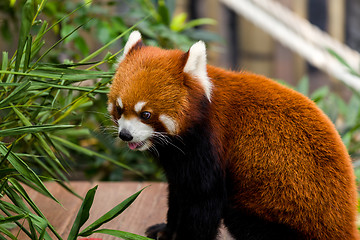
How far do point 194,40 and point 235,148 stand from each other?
2020 millimetres

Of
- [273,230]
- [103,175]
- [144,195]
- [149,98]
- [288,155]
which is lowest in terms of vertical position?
[103,175]

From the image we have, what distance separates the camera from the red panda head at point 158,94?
5.05 feet

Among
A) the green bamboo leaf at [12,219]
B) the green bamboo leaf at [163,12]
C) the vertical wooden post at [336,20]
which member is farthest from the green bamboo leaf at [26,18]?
the vertical wooden post at [336,20]

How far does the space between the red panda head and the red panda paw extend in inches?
15.9

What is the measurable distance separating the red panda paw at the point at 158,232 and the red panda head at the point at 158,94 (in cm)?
40

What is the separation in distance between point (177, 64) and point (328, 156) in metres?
0.54

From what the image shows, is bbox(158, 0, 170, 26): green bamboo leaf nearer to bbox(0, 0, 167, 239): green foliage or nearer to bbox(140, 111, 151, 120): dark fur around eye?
bbox(0, 0, 167, 239): green foliage

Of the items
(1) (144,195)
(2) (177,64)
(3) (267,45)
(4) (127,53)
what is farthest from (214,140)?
(3) (267,45)

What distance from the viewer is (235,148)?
1.62m

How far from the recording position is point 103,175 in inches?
135

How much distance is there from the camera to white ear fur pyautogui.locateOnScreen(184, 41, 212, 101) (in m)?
1.58

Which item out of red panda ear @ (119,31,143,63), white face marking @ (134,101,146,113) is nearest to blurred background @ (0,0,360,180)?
red panda ear @ (119,31,143,63)

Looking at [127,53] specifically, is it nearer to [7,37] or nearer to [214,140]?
[214,140]

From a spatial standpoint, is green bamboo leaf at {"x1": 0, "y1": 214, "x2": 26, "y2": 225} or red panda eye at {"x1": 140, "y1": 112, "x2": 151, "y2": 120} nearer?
green bamboo leaf at {"x1": 0, "y1": 214, "x2": 26, "y2": 225}
